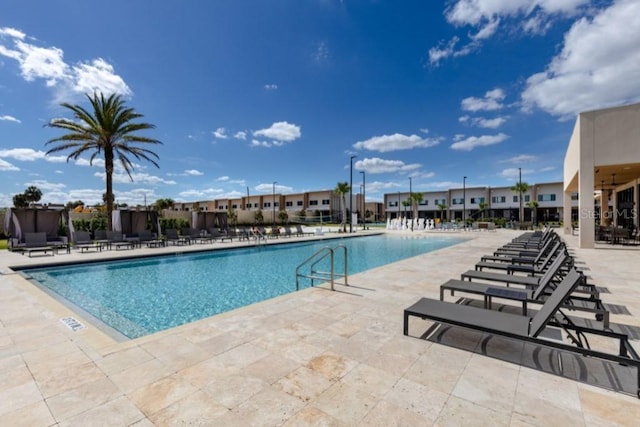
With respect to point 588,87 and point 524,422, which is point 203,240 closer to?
point 524,422

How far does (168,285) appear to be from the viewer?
26.4 feet

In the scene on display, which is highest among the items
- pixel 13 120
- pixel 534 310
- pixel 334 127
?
pixel 334 127

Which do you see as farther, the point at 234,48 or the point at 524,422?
the point at 234,48

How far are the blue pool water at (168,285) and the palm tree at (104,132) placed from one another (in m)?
8.25

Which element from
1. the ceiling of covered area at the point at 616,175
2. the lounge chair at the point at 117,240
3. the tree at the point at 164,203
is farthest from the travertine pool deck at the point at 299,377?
the tree at the point at 164,203

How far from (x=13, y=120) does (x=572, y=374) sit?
2445 centimetres

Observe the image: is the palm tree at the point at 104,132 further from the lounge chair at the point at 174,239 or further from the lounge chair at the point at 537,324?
the lounge chair at the point at 537,324

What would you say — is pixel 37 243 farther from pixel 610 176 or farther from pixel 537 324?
pixel 610 176

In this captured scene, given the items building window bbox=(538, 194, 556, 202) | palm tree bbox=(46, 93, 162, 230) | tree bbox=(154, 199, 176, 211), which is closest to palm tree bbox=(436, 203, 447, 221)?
building window bbox=(538, 194, 556, 202)

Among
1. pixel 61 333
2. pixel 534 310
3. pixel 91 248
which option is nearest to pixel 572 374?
pixel 534 310

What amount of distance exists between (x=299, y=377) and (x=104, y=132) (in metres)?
19.1

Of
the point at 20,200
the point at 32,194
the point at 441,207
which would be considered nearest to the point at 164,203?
the point at 32,194

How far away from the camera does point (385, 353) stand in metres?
3.18

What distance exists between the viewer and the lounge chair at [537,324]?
261cm
